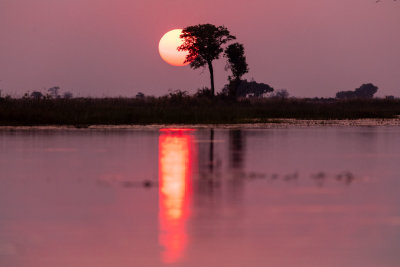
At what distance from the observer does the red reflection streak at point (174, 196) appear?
951 centimetres

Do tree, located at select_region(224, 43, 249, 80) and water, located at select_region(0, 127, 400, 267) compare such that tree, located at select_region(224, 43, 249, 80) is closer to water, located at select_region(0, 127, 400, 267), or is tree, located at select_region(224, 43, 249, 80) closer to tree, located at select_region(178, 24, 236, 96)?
tree, located at select_region(178, 24, 236, 96)

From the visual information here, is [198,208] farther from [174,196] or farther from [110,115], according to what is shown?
[110,115]

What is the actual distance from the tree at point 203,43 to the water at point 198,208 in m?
64.6

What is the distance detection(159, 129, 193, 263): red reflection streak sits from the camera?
9508mm

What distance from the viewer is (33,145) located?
2780cm

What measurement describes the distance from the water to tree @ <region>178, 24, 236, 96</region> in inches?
2542

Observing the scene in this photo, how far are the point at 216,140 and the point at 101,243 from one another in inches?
870

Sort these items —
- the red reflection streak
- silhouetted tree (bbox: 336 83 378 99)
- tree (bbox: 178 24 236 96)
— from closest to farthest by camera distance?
the red reflection streak, tree (bbox: 178 24 236 96), silhouetted tree (bbox: 336 83 378 99)

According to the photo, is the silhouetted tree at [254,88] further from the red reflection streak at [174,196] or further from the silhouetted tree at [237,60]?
the red reflection streak at [174,196]

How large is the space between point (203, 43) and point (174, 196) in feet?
246

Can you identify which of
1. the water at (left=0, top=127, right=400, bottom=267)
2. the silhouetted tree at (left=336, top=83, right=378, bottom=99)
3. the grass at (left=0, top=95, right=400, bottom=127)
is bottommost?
the water at (left=0, top=127, right=400, bottom=267)

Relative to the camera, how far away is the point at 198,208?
12547 mm

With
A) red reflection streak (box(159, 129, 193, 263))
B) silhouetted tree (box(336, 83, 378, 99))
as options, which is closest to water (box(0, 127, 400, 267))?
red reflection streak (box(159, 129, 193, 263))

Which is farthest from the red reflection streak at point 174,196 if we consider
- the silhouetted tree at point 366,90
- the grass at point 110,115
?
the silhouetted tree at point 366,90
